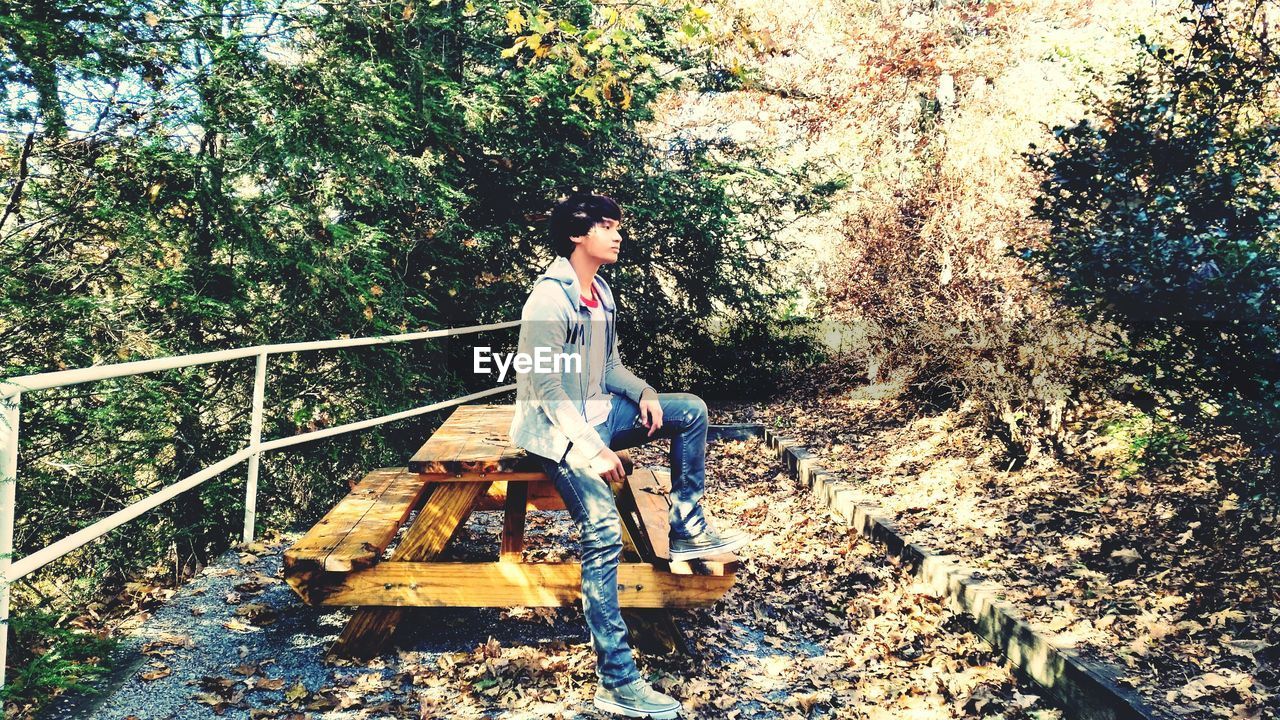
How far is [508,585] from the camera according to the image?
3941 millimetres

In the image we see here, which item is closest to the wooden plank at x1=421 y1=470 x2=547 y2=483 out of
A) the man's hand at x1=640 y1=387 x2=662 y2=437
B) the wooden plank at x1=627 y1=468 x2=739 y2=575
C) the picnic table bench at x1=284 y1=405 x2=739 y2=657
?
the picnic table bench at x1=284 y1=405 x2=739 y2=657

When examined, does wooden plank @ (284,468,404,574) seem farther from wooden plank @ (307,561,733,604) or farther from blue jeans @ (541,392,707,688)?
blue jeans @ (541,392,707,688)

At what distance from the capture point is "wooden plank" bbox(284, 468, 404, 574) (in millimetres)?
3727

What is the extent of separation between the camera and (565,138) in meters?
11.1

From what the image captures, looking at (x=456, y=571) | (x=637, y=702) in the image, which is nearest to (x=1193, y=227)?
(x=637, y=702)

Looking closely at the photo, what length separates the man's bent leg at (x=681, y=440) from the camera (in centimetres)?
390

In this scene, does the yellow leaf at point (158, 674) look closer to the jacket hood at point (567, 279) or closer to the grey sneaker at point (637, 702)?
the grey sneaker at point (637, 702)

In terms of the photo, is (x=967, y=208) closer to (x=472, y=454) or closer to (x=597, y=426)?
(x=597, y=426)

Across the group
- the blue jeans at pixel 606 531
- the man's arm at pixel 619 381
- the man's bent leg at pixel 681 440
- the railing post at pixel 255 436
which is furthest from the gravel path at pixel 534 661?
the man's arm at pixel 619 381

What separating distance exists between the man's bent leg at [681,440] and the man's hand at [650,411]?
0.04 meters

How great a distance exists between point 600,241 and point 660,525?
1.49 metres

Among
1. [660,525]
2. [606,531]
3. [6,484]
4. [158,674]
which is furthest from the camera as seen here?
[660,525]

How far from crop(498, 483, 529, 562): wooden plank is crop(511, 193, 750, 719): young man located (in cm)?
54

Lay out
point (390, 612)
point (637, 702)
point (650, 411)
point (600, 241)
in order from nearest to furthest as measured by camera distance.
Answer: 1. point (637, 702)
2. point (600, 241)
3. point (650, 411)
4. point (390, 612)
